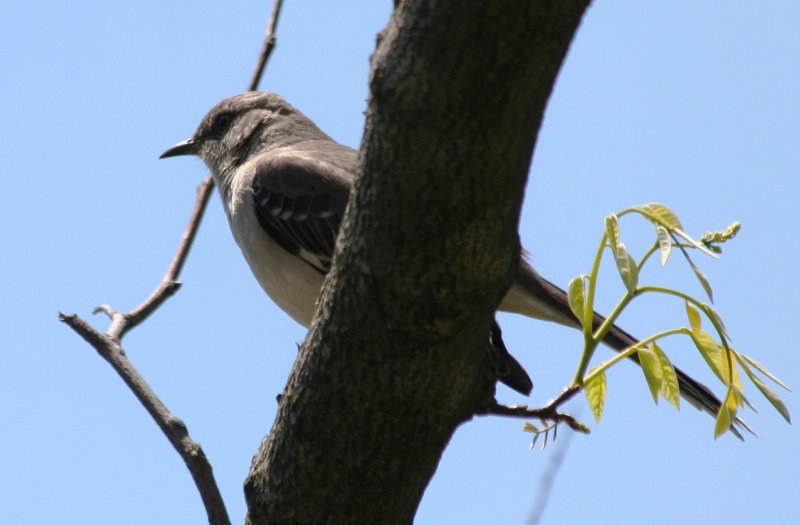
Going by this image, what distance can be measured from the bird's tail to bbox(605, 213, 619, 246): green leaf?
8.93ft

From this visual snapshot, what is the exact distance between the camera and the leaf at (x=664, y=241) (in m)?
2.58

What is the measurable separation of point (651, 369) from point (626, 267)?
0.35 meters

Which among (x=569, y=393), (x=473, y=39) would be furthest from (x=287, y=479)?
(x=473, y=39)

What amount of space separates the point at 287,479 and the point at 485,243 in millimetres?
1298

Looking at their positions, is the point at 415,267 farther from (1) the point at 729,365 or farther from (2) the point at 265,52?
(2) the point at 265,52

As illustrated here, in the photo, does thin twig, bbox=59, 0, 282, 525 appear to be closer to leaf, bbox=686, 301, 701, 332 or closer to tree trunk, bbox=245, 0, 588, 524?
tree trunk, bbox=245, 0, 588, 524

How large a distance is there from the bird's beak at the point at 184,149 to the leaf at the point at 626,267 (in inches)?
226

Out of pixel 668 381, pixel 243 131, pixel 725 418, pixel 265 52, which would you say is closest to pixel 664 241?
pixel 668 381

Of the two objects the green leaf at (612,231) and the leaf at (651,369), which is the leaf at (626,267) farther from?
the leaf at (651,369)

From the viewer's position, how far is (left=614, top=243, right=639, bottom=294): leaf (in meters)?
2.67

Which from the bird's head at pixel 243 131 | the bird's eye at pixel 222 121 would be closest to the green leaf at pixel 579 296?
the bird's head at pixel 243 131

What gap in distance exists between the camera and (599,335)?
9.19 feet

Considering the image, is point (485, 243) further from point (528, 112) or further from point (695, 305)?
point (695, 305)

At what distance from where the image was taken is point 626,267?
266 cm
